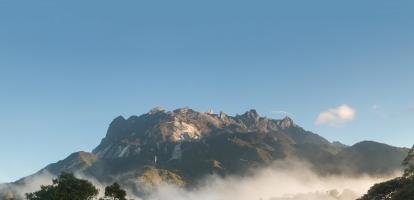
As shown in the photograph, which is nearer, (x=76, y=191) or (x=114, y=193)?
(x=114, y=193)

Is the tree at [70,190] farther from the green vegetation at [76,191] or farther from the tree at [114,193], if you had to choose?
the tree at [114,193]

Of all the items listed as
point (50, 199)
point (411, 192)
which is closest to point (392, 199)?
point (411, 192)

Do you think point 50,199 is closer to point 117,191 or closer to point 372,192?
point 117,191

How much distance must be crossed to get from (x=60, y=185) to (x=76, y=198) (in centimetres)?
480

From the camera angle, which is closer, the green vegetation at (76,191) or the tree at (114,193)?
the green vegetation at (76,191)

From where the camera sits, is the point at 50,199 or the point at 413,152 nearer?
the point at 50,199

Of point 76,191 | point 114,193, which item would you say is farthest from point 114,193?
point 76,191

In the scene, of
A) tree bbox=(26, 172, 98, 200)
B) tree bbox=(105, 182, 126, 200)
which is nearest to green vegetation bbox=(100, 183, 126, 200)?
tree bbox=(105, 182, 126, 200)

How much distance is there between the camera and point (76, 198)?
3981 inches

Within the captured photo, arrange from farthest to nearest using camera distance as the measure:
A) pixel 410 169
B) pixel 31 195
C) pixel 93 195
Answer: pixel 31 195 → pixel 93 195 → pixel 410 169

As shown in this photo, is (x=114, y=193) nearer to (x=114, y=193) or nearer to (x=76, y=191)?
(x=114, y=193)

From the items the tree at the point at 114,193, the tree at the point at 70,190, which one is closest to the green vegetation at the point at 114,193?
the tree at the point at 114,193

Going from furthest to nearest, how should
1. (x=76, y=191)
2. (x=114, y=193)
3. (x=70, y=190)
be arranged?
(x=70, y=190)
(x=76, y=191)
(x=114, y=193)

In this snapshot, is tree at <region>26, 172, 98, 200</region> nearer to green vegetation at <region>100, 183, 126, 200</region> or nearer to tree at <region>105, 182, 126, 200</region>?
green vegetation at <region>100, 183, 126, 200</region>
